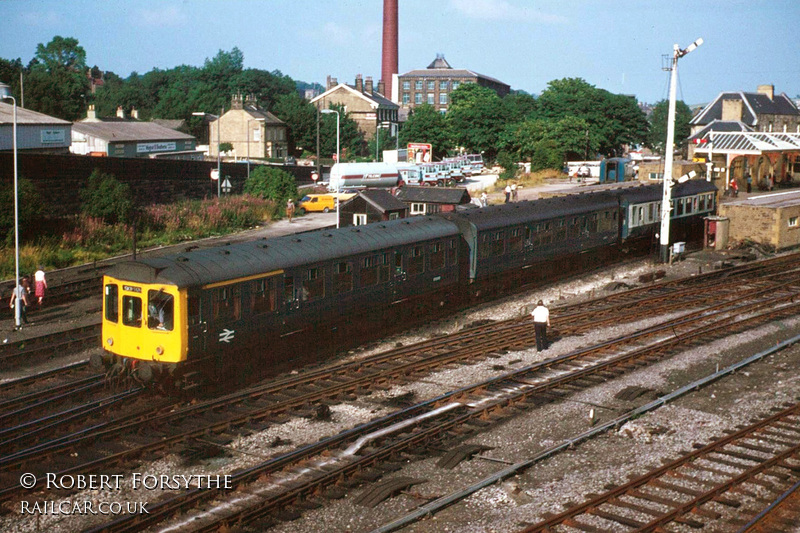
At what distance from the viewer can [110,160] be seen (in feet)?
155

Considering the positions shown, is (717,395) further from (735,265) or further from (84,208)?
(84,208)

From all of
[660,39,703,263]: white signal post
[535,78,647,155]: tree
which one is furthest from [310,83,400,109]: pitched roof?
[660,39,703,263]: white signal post

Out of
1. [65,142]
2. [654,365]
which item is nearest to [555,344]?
[654,365]

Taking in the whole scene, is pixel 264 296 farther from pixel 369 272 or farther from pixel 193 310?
pixel 369 272

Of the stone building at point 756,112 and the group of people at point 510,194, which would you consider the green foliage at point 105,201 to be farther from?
the stone building at point 756,112

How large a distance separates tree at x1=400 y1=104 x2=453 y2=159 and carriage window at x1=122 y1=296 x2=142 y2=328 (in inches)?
2918

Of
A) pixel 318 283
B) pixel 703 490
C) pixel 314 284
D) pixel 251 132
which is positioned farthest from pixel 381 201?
pixel 251 132

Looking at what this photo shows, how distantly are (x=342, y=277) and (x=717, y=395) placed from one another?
31.1 feet

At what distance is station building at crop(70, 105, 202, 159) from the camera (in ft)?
217

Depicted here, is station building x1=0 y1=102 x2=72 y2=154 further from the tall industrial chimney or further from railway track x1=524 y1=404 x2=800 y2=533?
the tall industrial chimney

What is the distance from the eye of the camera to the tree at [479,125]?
91188 millimetres

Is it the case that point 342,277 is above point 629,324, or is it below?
above

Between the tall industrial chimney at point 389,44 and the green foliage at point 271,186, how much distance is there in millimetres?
75717

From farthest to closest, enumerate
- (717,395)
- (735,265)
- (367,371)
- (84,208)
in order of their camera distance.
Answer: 1. (84,208)
2. (735,265)
3. (367,371)
4. (717,395)
